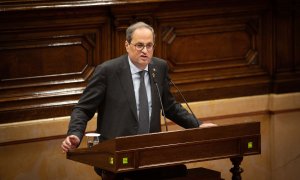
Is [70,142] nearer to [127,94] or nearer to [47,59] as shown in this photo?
[127,94]

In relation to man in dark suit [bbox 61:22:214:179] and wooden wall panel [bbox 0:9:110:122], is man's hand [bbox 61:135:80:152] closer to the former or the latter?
man in dark suit [bbox 61:22:214:179]

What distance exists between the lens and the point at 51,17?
20.6ft

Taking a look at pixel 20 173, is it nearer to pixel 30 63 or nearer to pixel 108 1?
pixel 30 63

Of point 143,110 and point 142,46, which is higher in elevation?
point 142,46

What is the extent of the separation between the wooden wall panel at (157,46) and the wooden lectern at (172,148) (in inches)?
57.8

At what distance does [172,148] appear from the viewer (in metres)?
4.76

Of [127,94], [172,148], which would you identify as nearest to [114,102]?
[127,94]

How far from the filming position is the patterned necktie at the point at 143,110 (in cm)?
526

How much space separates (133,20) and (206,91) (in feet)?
3.06

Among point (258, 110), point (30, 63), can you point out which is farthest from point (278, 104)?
point (30, 63)

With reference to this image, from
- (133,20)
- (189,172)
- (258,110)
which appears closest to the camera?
(189,172)

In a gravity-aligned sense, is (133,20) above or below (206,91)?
above

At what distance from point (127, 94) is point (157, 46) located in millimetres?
1584

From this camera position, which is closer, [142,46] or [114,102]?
[142,46]
